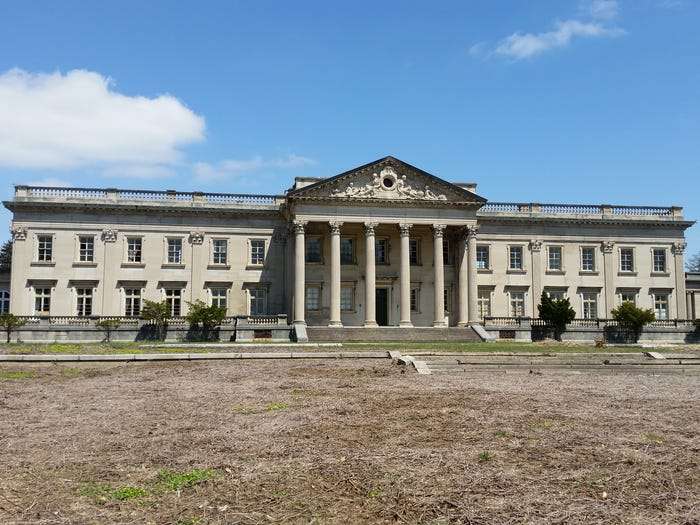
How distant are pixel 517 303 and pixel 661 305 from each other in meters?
12.4

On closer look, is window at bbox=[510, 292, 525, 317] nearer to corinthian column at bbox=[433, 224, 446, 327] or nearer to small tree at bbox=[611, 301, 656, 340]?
small tree at bbox=[611, 301, 656, 340]

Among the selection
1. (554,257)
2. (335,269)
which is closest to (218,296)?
(335,269)

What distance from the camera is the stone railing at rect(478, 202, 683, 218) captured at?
50281mm

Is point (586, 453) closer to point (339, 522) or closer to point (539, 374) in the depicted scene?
point (339, 522)

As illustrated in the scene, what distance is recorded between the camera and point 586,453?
350 inches

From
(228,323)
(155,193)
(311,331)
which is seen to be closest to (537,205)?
(311,331)

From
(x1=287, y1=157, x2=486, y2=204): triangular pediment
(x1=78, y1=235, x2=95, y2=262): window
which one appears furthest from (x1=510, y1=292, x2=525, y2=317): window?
(x1=78, y1=235, x2=95, y2=262): window

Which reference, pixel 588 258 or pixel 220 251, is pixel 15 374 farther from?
pixel 588 258

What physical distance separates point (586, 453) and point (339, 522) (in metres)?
4.43

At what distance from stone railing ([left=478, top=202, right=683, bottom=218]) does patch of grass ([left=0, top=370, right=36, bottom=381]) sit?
37265mm

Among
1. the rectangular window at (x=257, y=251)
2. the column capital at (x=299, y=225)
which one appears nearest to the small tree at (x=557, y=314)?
the column capital at (x=299, y=225)

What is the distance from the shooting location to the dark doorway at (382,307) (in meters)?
47.6

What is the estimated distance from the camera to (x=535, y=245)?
164 feet

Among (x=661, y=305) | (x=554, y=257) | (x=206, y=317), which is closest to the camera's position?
(x=206, y=317)
